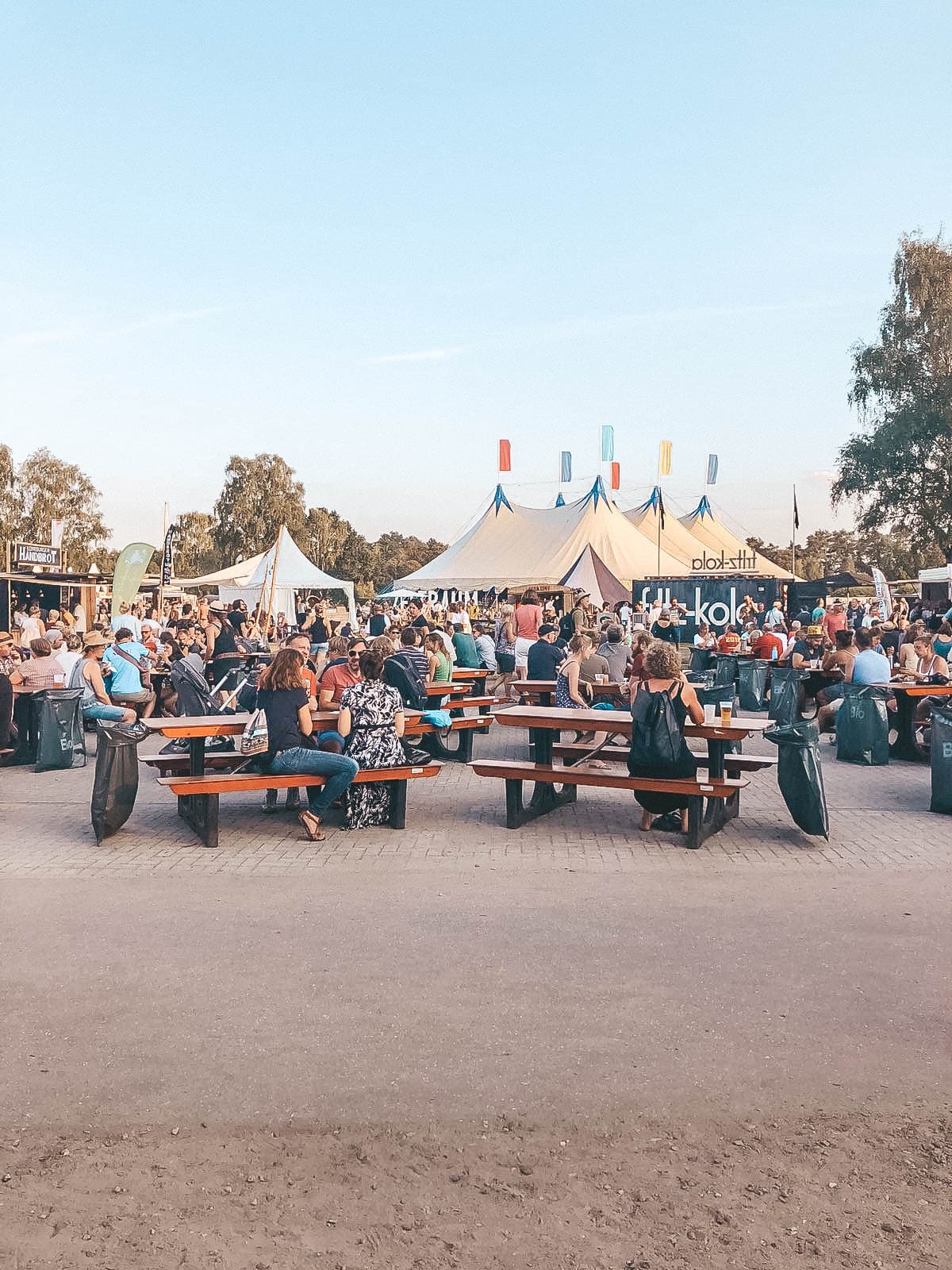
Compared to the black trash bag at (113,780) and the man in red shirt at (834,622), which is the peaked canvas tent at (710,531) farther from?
the black trash bag at (113,780)

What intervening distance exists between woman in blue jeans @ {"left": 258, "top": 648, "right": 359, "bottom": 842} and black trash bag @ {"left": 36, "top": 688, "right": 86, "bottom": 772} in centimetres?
391

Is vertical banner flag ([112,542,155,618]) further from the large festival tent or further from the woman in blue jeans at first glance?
the woman in blue jeans

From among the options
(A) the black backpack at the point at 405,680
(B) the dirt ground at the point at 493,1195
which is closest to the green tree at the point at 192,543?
(A) the black backpack at the point at 405,680

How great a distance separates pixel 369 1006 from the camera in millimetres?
4703

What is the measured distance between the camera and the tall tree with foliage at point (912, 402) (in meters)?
40.1

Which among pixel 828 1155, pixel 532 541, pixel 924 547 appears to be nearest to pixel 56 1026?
pixel 828 1155

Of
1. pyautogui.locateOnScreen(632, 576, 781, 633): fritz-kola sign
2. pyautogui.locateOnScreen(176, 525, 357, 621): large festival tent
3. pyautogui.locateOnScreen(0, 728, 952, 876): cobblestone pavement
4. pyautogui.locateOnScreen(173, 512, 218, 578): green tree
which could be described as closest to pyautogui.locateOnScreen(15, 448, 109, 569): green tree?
pyautogui.locateOnScreen(173, 512, 218, 578): green tree

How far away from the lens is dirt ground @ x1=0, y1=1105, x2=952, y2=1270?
9.77ft

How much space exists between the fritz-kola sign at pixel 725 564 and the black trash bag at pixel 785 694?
23.5 metres

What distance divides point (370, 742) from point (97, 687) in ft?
17.8

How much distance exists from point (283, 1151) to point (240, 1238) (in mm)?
465

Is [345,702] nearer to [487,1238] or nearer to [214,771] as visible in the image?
[214,771]

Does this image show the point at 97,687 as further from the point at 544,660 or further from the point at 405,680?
the point at 544,660

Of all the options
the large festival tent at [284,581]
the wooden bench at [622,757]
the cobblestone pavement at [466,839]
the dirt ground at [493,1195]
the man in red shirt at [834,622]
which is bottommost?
the dirt ground at [493,1195]
